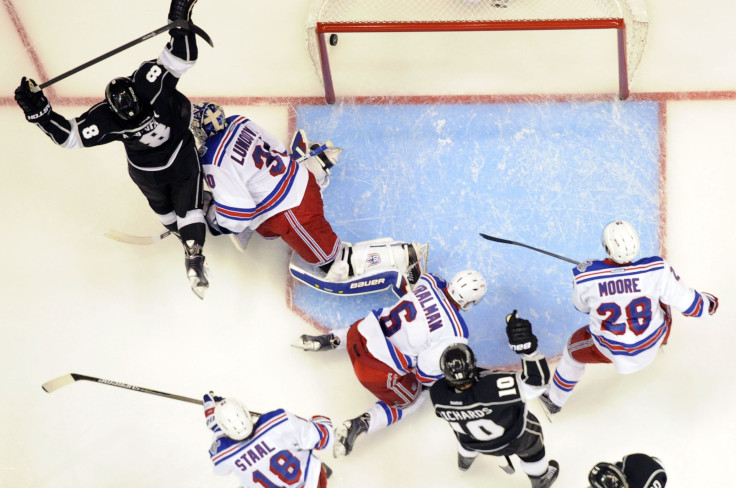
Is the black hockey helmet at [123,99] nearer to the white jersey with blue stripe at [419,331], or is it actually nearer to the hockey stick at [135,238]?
the hockey stick at [135,238]

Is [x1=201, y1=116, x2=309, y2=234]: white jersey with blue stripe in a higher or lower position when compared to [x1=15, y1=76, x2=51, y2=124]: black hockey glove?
lower

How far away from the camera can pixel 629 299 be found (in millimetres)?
3799

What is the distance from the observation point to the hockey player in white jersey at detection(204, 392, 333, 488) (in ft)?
12.4

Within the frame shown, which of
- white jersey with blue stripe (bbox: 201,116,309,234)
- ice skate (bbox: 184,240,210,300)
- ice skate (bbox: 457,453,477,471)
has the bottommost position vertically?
ice skate (bbox: 457,453,477,471)

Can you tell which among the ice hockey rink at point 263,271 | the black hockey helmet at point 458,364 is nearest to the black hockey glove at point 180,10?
the ice hockey rink at point 263,271

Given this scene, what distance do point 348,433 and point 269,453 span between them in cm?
52

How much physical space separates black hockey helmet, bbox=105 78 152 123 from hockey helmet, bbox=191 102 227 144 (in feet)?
1.36

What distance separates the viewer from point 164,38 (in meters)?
5.27

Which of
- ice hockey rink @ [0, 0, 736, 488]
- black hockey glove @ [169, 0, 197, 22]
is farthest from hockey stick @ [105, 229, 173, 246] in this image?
black hockey glove @ [169, 0, 197, 22]

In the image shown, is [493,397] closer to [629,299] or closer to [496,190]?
[629,299]

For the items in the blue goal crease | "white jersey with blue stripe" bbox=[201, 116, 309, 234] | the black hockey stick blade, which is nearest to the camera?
"white jersey with blue stripe" bbox=[201, 116, 309, 234]

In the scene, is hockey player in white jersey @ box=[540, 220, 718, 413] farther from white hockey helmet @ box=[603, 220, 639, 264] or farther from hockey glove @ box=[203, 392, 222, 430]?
hockey glove @ box=[203, 392, 222, 430]

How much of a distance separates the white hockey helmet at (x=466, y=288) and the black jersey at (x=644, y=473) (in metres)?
1.00

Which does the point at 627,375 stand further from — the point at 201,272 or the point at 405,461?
the point at 201,272
